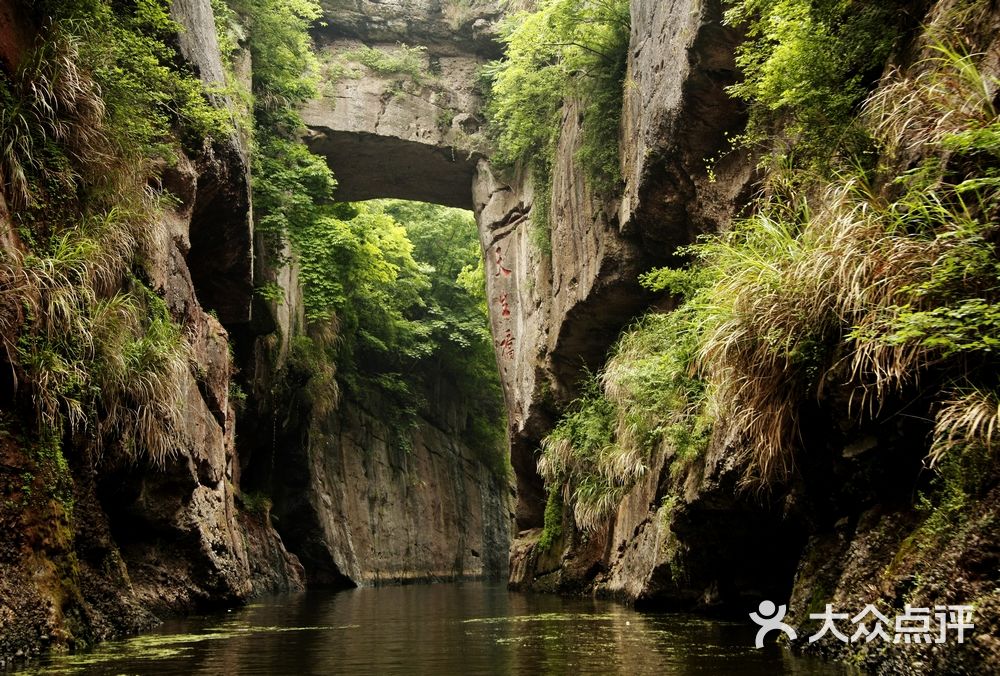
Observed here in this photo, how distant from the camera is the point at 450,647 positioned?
554 centimetres

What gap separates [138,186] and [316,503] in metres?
12.0

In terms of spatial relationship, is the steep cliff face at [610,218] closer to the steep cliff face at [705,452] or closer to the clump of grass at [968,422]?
the steep cliff face at [705,452]

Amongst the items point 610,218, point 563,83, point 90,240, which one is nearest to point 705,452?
point 90,240

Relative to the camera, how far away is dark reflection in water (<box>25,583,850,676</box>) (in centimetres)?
441

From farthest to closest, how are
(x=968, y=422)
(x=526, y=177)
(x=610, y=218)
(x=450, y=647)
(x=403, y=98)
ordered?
(x=403, y=98), (x=526, y=177), (x=610, y=218), (x=450, y=647), (x=968, y=422)

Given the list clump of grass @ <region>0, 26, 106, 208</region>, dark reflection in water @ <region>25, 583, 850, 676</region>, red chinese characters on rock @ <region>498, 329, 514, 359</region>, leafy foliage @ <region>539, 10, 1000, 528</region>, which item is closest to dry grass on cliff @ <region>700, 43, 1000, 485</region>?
leafy foliage @ <region>539, 10, 1000, 528</region>

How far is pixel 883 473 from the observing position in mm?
4695

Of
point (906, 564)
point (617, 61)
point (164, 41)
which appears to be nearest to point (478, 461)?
point (617, 61)

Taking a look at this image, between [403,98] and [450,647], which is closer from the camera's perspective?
[450,647]

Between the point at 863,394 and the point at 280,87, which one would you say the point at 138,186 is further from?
the point at 280,87

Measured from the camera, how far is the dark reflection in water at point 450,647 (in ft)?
14.5

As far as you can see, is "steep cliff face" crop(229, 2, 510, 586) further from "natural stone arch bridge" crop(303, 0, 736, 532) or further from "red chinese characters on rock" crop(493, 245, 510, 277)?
"red chinese characters on rock" crop(493, 245, 510, 277)

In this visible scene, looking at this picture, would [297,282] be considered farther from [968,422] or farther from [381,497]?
[968,422]

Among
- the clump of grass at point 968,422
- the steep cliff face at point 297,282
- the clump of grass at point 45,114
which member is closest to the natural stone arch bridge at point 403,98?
the steep cliff face at point 297,282
